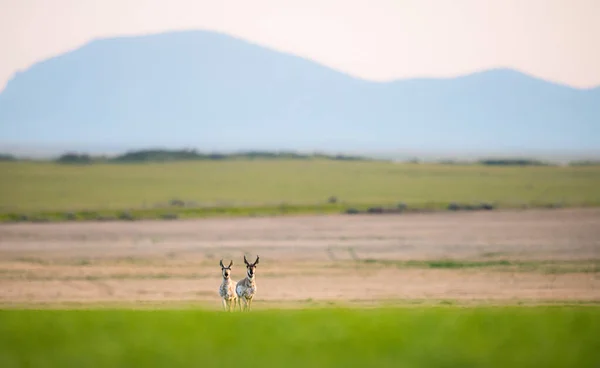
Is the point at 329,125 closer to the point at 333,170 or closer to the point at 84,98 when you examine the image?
the point at 84,98

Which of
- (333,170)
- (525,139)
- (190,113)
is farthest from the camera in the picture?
(190,113)

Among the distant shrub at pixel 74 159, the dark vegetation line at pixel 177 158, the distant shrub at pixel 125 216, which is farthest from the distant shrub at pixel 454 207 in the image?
the distant shrub at pixel 74 159

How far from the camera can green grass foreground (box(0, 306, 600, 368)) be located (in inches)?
215

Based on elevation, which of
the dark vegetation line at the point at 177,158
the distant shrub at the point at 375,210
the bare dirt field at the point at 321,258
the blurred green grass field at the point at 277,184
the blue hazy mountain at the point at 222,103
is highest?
the blue hazy mountain at the point at 222,103

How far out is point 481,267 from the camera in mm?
17141

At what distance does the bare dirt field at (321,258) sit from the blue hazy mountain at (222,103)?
→ 8658 centimetres

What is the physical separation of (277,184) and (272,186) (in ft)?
2.54

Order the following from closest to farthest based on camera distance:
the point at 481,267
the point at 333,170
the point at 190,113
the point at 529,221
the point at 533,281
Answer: the point at 533,281 < the point at 481,267 < the point at 529,221 < the point at 333,170 < the point at 190,113

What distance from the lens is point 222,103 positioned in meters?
134

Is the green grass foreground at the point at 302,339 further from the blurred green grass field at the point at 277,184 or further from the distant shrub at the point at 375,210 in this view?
the blurred green grass field at the point at 277,184

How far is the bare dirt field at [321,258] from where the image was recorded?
47.4 feet

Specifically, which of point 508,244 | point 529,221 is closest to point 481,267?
point 508,244

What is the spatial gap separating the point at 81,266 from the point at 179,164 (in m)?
26.2

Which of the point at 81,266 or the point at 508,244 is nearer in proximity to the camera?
the point at 81,266
